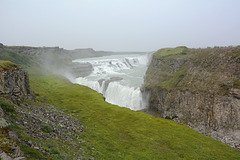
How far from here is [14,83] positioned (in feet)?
96.3

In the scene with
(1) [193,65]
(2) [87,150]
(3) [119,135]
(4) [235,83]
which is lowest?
(3) [119,135]

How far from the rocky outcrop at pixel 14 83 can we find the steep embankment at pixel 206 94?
38.3 m

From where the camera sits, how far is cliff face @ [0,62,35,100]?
26269 millimetres

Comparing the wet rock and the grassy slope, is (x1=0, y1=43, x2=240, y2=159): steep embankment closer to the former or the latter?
the grassy slope

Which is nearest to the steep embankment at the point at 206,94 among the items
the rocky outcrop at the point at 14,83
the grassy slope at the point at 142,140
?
the grassy slope at the point at 142,140

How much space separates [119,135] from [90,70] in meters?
108

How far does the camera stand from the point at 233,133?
3241 cm

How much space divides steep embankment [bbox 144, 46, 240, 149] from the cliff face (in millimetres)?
38259

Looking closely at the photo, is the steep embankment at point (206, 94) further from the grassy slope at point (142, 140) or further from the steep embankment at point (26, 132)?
the steep embankment at point (26, 132)

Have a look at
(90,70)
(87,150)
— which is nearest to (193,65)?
(87,150)

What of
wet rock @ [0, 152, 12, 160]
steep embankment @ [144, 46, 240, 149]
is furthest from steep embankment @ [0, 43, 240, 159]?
steep embankment @ [144, 46, 240, 149]

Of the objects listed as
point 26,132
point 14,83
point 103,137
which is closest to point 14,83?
point 14,83

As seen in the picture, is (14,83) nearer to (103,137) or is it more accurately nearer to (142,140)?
(103,137)

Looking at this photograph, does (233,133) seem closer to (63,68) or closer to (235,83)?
(235,83)
